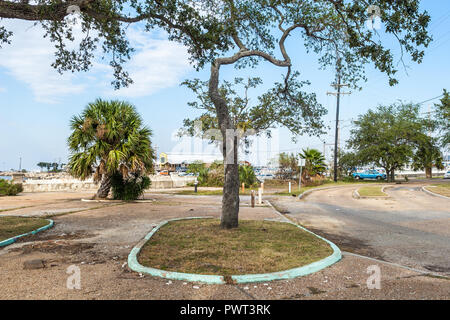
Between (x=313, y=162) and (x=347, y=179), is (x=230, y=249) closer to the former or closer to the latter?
(x=313, y=162)

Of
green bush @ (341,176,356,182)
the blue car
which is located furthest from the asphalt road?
the blue car

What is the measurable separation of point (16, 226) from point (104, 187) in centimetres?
831

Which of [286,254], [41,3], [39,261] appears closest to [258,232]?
[286,254]

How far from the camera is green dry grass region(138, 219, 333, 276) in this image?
5.07 meters

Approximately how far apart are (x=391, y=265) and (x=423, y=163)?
41.6 metres

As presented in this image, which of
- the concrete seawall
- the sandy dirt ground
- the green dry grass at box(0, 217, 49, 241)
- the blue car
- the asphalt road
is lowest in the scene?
the asphalt road

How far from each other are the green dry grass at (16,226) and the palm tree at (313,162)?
29266 millimetres

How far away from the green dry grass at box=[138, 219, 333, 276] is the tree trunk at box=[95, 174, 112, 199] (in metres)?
9.21

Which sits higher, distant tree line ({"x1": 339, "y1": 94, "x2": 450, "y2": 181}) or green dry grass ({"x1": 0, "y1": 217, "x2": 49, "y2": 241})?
distant tree line ({"x1": 339, "y1": 94, "x2": 450, "y2": 181})

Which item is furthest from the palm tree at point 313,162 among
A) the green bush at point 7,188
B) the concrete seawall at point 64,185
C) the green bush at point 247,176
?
the green bush at point 7,188

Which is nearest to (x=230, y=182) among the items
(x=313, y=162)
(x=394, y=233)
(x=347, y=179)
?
(x=394, y=233)

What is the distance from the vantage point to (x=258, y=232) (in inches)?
311

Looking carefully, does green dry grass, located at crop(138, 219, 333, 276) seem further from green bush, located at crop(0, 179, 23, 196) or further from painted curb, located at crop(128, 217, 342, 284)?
green bush, located at crop(0, 179, 23, 196)

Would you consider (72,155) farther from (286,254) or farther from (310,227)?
(286,254)
